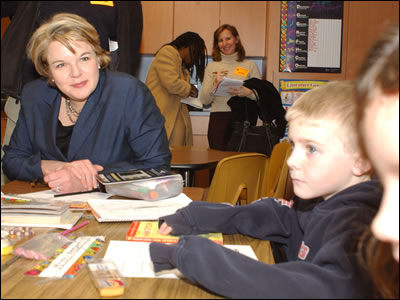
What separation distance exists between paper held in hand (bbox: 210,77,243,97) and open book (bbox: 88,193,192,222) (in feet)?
6.53

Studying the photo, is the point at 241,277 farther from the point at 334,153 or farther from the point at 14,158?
the point at 14,158

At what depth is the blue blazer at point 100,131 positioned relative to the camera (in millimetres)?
1514

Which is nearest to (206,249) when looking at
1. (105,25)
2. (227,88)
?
(105,25)

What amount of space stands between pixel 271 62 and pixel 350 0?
840 mm

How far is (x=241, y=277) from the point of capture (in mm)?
555

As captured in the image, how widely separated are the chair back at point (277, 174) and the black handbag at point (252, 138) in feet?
2.87

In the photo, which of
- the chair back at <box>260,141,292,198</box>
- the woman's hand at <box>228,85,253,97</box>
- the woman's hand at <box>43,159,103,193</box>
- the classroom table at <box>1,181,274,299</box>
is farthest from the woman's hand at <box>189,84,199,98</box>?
the classroom table at <box>1,181,274,299</box>

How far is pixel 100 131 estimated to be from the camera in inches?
60.0

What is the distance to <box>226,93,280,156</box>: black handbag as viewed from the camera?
3266mm

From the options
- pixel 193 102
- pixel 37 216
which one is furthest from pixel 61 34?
pixel 193 102

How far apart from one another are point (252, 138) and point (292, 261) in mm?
2680

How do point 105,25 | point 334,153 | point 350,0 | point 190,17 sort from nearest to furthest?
point 334,153 < point 105,25 < point 350,0 < point 190,17

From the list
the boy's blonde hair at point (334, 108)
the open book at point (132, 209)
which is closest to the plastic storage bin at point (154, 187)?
the open book at point (132, 209)

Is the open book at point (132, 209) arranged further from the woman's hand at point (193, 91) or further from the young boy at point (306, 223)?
the woman's hand at point (193, 91)
